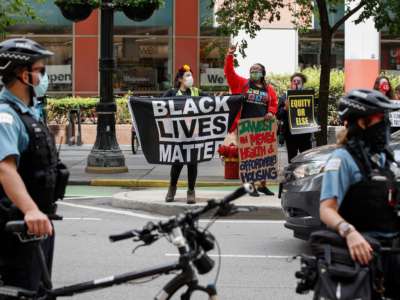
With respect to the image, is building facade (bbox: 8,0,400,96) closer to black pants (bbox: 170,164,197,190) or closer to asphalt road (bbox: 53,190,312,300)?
black pants (bbox: 170,164,197,190)

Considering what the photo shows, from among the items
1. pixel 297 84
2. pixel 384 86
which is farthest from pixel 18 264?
pixel 297 84

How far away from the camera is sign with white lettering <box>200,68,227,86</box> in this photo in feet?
88.4

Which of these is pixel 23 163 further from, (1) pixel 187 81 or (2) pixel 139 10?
(2) pixel 139 10

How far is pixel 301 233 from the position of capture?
8539 mm

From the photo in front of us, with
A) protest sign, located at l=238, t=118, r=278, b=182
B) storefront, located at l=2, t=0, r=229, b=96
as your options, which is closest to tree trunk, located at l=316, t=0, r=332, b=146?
protest sign, located at l=238, t=118, r=278, b=182

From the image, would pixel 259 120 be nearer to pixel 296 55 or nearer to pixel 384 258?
pixel 384 258

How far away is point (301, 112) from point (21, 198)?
10272 millimetres

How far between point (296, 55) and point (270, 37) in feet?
3.26

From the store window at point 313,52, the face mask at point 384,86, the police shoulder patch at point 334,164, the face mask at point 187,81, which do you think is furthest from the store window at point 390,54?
the police shoulder patch at point 334,164

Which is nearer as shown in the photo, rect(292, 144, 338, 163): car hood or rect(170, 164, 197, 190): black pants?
rect(292, 144, 338, 163): car hood

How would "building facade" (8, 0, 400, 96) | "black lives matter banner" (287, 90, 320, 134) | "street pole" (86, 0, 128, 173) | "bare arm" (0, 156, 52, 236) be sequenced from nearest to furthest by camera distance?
"bare arm" (0, 156, 52, 236)
"black lives matter banner" (287, 90, 320, 134)
"street pole" (86, 0, 128, 173)
"building facade" (8, 0, 400, 96)

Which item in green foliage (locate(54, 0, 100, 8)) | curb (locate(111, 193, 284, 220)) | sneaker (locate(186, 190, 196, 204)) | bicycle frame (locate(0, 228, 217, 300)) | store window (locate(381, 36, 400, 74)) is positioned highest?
green foliage (locate(54, 0, 100, 8))

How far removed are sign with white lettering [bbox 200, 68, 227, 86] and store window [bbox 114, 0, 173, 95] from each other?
997mm

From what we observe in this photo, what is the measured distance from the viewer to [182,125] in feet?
40.2
